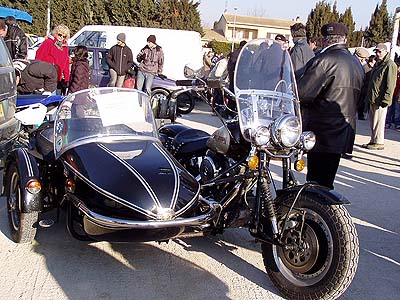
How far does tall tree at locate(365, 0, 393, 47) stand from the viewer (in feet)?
123

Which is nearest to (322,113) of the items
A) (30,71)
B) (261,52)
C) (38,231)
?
(261,52)

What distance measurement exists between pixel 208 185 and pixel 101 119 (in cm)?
105

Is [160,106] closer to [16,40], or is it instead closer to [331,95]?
[331,95]

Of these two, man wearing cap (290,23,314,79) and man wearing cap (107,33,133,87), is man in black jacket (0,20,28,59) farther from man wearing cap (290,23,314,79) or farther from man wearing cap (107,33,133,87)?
man wearing cap (290,23,314,79)

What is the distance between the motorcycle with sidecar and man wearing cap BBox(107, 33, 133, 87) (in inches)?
282

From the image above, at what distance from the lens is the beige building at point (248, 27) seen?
2547 inches

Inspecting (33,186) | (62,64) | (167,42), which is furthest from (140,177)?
(167,42)

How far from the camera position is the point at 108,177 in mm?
3441

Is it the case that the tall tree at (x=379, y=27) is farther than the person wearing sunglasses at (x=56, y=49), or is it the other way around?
the tall tree at (x=379, y=27)

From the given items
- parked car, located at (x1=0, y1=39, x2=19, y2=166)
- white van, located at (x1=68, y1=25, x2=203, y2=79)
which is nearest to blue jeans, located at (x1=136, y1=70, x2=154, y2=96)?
white van, located at (x1=68, y1=25, x2=203, y2=79)

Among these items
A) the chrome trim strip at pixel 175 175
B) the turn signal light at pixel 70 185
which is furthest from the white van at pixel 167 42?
the turn signal light at pixel 70 185

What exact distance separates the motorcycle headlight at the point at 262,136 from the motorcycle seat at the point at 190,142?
1041 mm

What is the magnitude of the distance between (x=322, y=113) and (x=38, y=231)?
9.31ft

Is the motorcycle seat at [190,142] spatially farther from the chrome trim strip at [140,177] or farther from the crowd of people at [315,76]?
the chrome trim strip at [140,177]
